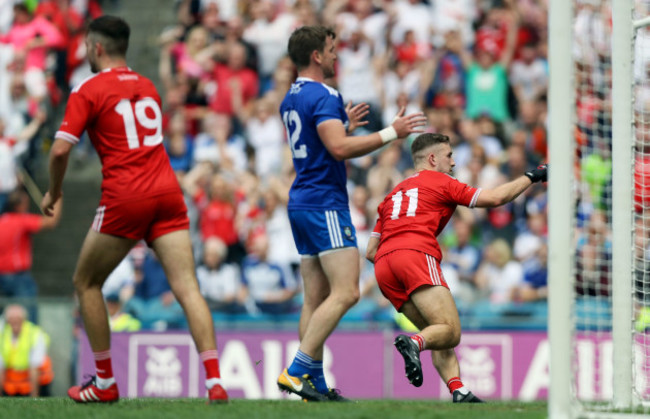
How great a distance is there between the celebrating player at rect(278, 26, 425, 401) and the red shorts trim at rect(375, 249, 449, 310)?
0.95ft

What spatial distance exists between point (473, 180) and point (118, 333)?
4998mm

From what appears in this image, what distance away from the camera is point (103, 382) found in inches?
275

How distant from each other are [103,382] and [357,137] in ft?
7.44

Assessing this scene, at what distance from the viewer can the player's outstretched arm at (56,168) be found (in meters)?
6.66

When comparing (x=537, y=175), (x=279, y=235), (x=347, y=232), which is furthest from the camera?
(x=279, y=235)

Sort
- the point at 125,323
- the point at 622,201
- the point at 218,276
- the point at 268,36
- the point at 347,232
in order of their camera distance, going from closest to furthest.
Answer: the point at 622,201, the point at 347,232, the point at 125,323, the point at 218,276, the point at 268,36

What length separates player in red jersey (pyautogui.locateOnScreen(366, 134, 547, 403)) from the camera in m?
7.46

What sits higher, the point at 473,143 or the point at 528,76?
the point at 528,76

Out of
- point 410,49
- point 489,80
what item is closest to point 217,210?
point 410,49

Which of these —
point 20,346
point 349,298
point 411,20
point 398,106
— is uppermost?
point 411,20

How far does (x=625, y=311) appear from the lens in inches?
288

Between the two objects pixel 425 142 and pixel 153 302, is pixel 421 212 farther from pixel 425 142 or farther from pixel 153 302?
pixel 153 302

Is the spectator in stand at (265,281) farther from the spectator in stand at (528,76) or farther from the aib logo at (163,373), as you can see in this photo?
the spectator in stand at (528,76)

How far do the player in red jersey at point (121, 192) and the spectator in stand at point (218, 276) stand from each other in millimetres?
7042
